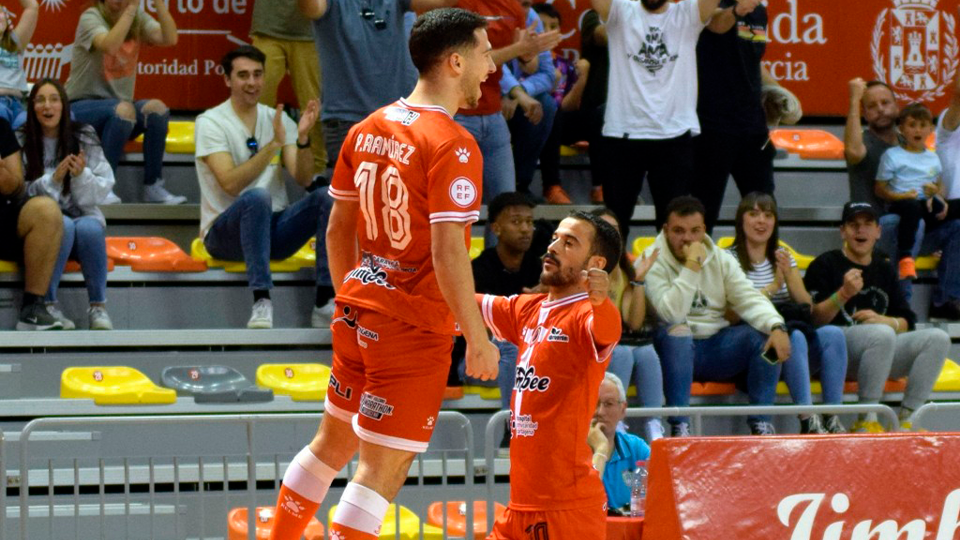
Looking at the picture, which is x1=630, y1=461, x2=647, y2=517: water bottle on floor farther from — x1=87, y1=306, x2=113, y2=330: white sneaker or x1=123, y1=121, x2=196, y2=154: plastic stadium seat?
x1=123, y1=121, x2=196, y2=154: plastic stadium seat

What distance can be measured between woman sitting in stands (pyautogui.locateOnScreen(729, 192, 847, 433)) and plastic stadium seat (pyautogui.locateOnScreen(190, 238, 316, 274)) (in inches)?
107

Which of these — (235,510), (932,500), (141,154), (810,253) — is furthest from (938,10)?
(235,510)

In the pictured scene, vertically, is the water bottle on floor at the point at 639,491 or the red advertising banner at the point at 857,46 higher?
the red advertising banner at the point at 857,46

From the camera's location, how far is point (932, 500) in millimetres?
5633

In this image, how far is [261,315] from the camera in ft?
27.9

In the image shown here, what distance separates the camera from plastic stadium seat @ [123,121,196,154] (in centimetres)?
988

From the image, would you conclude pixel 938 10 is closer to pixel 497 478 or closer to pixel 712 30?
pixel 712 30

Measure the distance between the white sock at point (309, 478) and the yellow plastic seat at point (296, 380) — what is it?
3.04 m

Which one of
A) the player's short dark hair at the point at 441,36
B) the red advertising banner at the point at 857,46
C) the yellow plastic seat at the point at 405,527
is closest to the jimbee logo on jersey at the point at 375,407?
the player's short dark hair at the point at 441,36

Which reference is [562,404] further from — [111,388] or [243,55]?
[243,55]

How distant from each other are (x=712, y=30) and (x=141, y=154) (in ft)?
12.9

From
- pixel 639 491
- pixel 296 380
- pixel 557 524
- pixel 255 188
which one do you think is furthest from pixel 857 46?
pixel 557 524

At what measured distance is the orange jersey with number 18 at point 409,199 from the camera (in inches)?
182

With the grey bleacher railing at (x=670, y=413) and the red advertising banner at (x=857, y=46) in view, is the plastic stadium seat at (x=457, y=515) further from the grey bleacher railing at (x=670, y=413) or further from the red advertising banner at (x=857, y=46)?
the red advertising banner at (x=857, y=46)
